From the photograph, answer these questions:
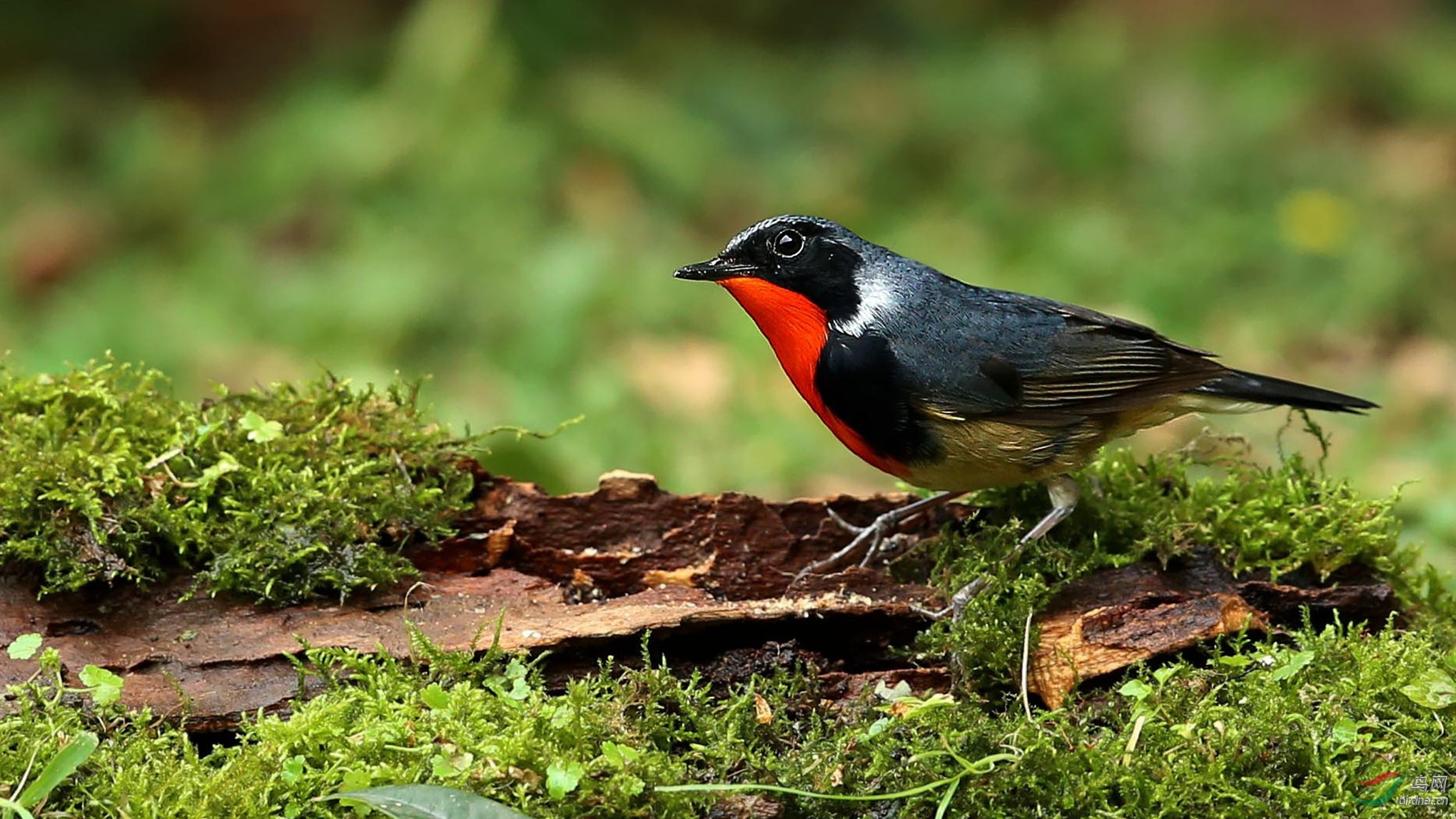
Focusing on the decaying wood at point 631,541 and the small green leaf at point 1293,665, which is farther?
the decaying wood at point 631,541

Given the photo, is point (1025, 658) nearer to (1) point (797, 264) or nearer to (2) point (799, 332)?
(2) point (799, 332)

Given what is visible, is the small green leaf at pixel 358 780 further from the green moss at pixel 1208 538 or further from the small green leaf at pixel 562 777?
the green moss at pixel 1208 538

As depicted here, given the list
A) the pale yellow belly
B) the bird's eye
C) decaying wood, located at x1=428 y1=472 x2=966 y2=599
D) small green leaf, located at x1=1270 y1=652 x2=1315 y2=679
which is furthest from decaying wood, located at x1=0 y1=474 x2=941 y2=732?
small green leaf, located at x1=1270 y1=652 x2=1315 y2=679

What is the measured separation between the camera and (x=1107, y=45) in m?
12.7

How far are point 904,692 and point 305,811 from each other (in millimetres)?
1547

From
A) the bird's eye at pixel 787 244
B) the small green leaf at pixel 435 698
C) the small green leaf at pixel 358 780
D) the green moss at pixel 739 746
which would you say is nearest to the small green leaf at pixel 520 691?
the green moss at pixel 739 746

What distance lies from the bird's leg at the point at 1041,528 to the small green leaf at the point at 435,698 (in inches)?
54.6

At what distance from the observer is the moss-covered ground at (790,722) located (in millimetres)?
3281

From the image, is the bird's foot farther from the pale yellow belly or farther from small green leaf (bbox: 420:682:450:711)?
small green leaf (bbox: 420:682:450:711)

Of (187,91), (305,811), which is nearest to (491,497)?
(305,811)

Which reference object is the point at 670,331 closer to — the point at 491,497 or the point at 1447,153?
the point at 491,497

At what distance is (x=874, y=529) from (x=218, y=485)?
196cm

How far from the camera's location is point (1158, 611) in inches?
156

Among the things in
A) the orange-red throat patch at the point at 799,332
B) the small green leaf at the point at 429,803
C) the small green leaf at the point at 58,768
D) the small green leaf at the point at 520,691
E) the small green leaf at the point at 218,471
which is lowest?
the small green leaf at the point at 58,768
